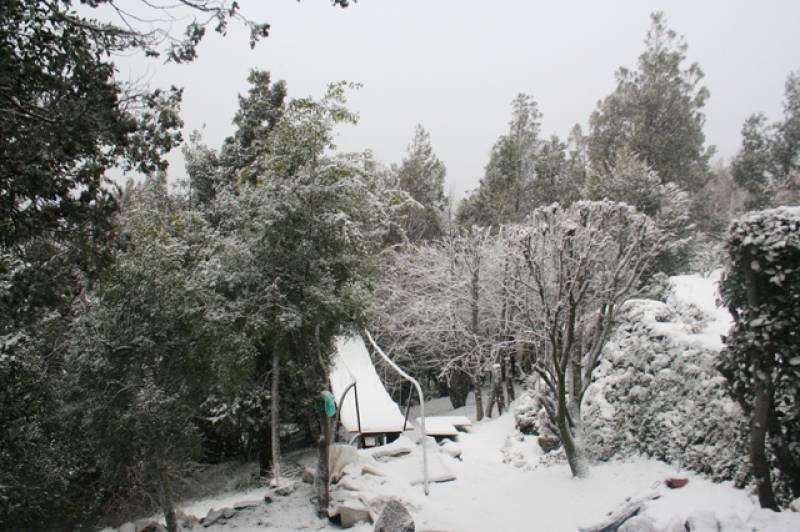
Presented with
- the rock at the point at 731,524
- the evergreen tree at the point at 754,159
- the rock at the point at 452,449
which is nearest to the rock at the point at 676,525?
the rock at the point at 731,524

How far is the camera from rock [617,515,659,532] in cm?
457

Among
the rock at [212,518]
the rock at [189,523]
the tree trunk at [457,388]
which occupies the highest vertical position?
the tree trunk at [457,388]

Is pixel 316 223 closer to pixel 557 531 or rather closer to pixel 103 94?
pixel 103 94

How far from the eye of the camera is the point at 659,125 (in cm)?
2116

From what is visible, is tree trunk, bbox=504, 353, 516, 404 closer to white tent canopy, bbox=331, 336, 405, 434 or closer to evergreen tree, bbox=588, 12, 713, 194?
white tent canopy, bbox=331, 336, 405, 434

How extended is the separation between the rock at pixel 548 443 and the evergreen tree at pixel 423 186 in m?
12.1

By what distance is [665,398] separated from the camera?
279 inches

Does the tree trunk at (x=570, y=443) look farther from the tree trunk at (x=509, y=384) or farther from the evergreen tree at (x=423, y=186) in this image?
the evergreen tree at (x=423, y=186)

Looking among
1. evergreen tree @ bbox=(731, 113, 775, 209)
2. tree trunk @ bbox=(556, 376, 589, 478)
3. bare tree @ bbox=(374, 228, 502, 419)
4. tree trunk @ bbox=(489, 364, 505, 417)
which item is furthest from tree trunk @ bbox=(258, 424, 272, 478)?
evergreen tree @ bbox=(731, 113, 775, 209)

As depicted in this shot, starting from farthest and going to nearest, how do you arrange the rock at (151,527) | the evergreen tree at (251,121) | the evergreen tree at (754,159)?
the evergreen tree at (754,159) → the evergreen tree at (251,121) → the rock at (151,527)

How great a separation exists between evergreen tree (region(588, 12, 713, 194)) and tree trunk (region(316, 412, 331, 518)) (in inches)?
694

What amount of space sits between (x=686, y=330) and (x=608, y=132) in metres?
16.8

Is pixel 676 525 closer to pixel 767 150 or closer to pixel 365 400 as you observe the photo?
pixel 365 400

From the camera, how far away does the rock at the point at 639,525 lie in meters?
4.57
